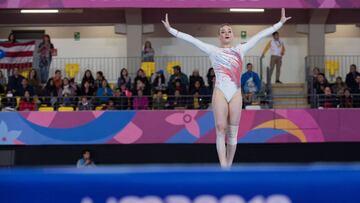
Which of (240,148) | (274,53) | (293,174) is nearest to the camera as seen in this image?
(293,174)

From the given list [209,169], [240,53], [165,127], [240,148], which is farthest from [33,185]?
[240,148]

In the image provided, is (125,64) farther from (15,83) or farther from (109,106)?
(15,83)

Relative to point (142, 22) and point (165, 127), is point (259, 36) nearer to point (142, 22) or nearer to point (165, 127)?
point (165, 127)

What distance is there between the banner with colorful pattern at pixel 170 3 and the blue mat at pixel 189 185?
54.1 ft

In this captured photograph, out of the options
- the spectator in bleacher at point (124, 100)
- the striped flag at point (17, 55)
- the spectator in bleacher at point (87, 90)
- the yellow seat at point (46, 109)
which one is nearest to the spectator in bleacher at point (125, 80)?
the spectator in bleacher at point (124, 100)

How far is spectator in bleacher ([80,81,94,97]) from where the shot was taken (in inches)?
706

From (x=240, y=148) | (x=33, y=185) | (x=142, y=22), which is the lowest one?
(x=240, y=148)

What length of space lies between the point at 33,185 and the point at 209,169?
80cm

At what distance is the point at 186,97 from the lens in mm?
17578

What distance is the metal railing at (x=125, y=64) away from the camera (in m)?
20.0

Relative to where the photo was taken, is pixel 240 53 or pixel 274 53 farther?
pixel 274 53

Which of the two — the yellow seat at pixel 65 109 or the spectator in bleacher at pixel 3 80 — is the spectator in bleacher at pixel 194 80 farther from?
the spectator in bleacher at pixel 3 80

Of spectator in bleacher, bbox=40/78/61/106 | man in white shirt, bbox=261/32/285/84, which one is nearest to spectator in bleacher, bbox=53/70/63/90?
spectator in bleacher, bbox=40/78/61/106

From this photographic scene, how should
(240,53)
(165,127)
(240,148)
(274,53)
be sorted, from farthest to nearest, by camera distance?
(274,53), (240,148), (165,127), (240,53)
